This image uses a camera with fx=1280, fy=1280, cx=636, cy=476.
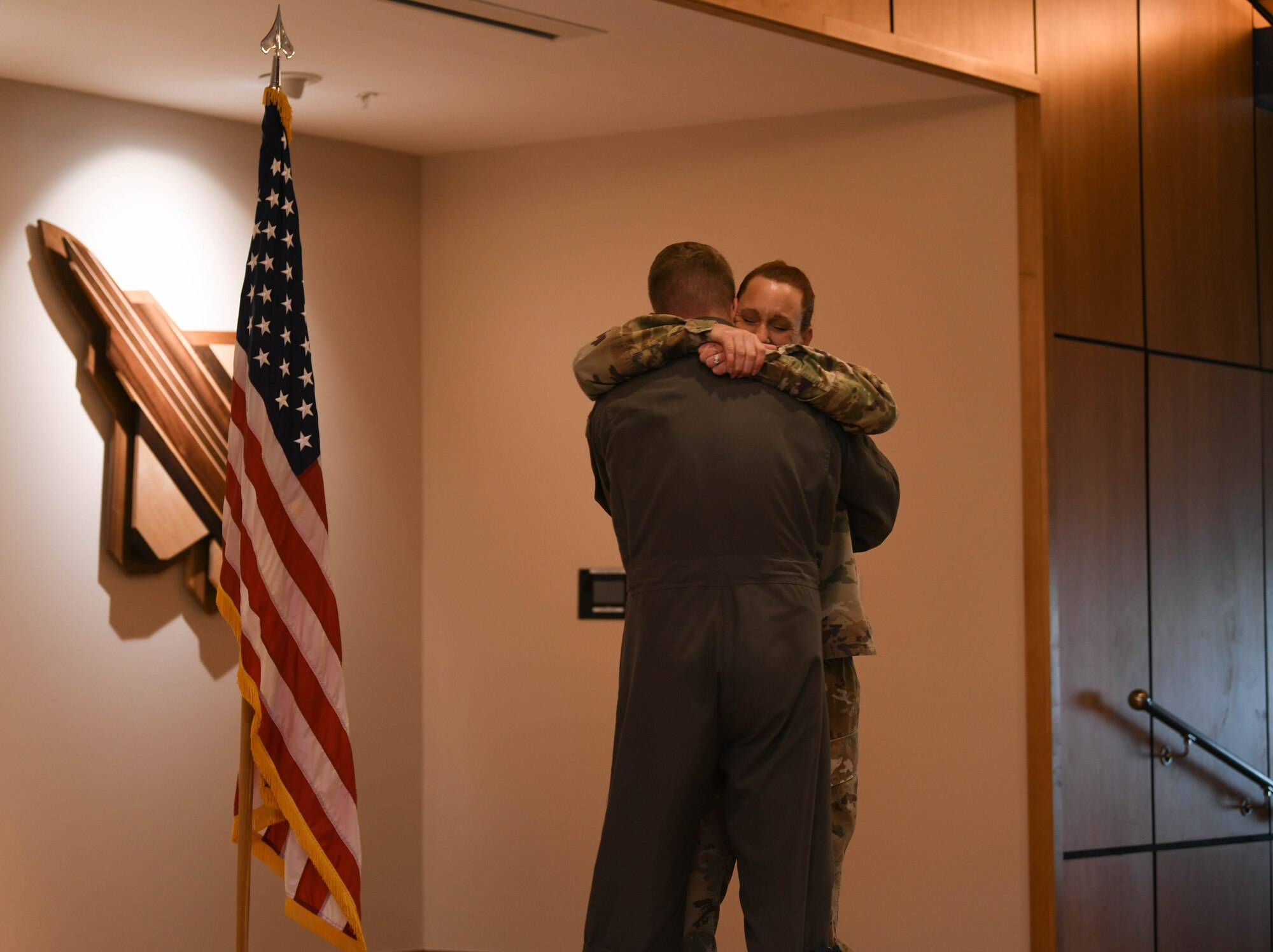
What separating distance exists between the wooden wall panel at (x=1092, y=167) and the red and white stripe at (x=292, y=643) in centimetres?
222

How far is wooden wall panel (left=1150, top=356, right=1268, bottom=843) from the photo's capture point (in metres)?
4.04

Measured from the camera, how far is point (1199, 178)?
14.1 feet

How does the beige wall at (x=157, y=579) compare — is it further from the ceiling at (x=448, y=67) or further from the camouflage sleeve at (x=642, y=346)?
the camouflage sleeve at (x=642, y=346)

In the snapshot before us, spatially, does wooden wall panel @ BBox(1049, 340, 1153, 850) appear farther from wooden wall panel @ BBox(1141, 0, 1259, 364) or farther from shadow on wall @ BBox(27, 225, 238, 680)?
shadow on wall @ BBox(27, 225, 238, 680)

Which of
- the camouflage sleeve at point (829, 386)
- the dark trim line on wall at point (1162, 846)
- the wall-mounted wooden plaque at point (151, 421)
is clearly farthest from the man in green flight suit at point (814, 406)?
the wall-mounted wooden plaque at point (151, 421)

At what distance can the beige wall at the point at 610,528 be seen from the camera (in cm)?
374

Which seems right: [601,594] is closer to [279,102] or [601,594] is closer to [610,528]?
[610,528]

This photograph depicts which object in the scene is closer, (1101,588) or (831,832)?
(831,832)

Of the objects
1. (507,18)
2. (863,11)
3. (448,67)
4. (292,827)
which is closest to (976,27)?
(863,11)

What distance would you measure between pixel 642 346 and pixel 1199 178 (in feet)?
9.42

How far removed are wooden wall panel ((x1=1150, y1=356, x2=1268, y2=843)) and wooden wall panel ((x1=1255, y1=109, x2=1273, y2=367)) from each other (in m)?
0.18

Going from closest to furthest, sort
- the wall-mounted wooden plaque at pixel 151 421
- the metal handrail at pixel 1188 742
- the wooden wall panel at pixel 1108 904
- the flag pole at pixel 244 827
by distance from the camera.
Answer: the flag pole at pixel 244 827 → the wall-mounted wooden plaque at pixel 151 421 → the wooden wall panel at pixel 1108 904 → the metal handrail at pixel 1188 742

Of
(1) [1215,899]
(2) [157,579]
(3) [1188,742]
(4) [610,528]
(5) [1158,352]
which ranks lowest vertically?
(1) [1215,899]

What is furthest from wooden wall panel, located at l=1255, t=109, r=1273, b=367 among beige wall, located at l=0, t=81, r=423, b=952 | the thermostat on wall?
beige wall, located at l=0, t=81, r=423, b=952
